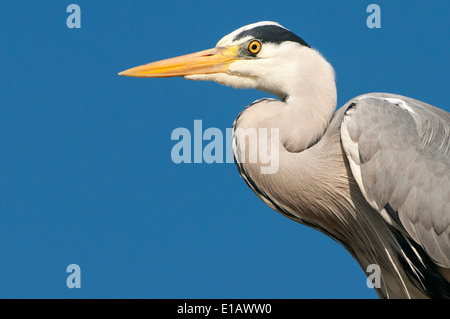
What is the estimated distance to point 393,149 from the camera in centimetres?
435

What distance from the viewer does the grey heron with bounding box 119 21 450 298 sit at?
171 inches

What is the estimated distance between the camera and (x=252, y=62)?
4.70 meters

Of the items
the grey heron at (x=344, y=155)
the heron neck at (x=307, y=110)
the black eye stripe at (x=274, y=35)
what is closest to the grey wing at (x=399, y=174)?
A: the grey heron at (x=344, y=155)

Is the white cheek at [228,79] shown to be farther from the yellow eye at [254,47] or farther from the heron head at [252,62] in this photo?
the yellow eye at [254,47]

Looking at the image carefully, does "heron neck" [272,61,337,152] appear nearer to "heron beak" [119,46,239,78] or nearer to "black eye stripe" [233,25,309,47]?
"black eye stripe" [233,25,309,47]

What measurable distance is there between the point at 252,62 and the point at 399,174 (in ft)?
3.15

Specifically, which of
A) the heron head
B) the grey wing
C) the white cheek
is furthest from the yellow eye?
the grey wing

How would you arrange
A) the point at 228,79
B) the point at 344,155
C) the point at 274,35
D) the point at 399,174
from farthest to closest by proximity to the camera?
the point at 228,79 < the point at 274,35 < the point at 344,155 < the point at 399,174

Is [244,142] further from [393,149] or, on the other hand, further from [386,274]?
[386,274]

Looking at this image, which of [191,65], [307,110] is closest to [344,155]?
[307,110]

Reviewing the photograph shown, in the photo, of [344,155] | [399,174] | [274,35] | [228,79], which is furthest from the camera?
[228,79]

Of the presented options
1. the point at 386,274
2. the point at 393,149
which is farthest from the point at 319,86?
the point at 386,274

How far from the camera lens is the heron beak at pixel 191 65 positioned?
15.7ft

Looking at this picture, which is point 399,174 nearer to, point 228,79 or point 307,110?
point 307,110
